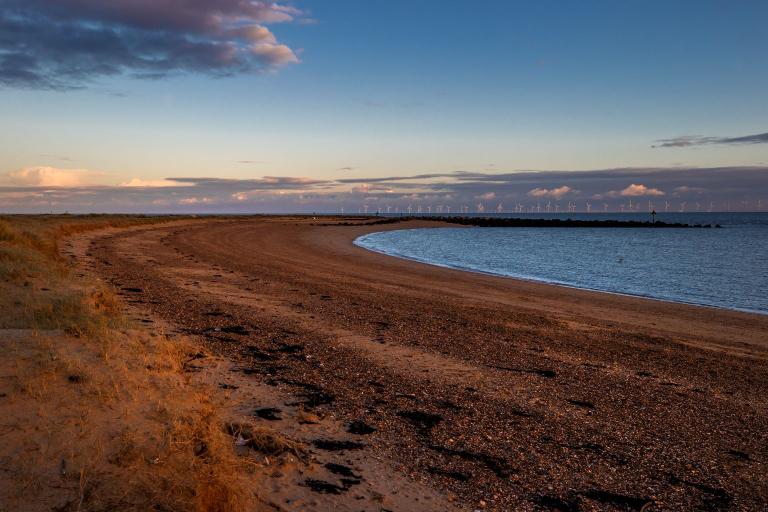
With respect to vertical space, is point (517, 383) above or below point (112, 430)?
below

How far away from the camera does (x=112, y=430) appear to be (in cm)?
599

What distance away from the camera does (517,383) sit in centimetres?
913

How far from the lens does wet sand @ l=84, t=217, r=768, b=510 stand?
585cm

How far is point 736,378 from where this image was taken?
10.2m

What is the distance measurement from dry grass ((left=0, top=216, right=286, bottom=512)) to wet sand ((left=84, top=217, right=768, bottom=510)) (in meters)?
1.25

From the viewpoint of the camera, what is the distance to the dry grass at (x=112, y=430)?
4.72m

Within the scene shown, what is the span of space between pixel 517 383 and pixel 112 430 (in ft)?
20.2

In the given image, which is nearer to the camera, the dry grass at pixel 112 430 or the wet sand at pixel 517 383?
the dry grass at pixel 112 430

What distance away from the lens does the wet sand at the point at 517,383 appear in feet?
19.2

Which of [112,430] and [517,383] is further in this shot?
[517,383]

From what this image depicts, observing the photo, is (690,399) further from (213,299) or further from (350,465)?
(213,299)

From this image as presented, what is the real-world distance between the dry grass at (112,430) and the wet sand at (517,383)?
1.25 meters

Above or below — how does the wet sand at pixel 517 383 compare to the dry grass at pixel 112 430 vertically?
below

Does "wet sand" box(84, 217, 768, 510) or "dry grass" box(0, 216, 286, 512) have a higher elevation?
"dry grass" box(0, 216, 286, 512)
